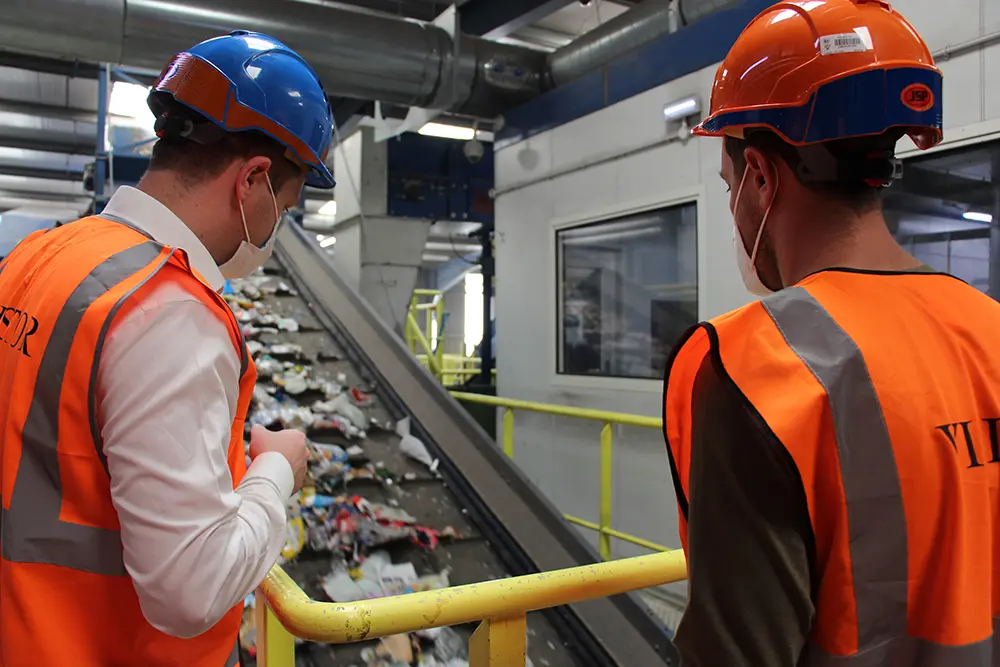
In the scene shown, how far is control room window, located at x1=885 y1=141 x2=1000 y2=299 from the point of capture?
2887mm

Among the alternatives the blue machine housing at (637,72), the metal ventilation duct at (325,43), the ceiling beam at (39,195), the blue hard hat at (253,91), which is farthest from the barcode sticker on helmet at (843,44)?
the ceiling beam at (39,195)

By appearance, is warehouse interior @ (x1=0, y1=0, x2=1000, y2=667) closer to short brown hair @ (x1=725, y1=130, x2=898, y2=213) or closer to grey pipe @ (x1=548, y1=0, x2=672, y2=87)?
grey pipe @ (x1=548, y1=0, x2=672, y2=87)

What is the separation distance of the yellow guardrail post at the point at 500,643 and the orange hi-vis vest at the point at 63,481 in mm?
654

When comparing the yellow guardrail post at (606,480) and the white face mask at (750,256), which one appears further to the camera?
the yellow guardrail post at (606,480)

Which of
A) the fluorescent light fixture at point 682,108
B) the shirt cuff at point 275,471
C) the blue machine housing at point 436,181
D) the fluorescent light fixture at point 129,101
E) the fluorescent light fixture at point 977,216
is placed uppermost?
the fluorescent light fixture at point 129,101

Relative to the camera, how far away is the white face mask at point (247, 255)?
4.31 ft

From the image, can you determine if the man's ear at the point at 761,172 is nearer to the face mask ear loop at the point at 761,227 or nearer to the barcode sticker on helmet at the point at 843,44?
the face mask ear loop at the point at 761,227

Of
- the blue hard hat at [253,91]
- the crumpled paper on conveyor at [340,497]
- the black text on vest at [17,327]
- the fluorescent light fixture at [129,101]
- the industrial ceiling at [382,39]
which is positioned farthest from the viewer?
the fluorescent light fixture at [129,101]

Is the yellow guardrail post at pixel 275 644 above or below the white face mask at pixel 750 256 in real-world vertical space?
below

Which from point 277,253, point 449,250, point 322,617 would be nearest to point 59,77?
point 277,253

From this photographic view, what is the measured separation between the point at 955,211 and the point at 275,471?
320 centimetres

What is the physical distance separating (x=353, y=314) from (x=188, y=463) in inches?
129

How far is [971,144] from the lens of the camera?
9.43ft

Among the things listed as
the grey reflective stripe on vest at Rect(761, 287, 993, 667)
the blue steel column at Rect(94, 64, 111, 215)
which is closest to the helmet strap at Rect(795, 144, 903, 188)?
the grey reflective stripe on vest at Rect(761, 287, 993, 667)
